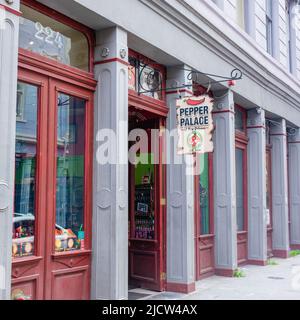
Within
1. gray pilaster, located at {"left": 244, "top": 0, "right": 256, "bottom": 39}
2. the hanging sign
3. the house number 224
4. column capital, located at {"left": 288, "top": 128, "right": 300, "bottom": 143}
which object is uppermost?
gray pilaster, located at {"left": 244, "top": 0, "right": 256, "bottom": 39}

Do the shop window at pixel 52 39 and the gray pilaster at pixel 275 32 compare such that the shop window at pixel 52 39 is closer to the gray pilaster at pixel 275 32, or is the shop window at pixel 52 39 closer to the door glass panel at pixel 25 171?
the door glass panel at pixel 25 171

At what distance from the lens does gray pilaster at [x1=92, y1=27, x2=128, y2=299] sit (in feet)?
22.4

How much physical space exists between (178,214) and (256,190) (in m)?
4.54

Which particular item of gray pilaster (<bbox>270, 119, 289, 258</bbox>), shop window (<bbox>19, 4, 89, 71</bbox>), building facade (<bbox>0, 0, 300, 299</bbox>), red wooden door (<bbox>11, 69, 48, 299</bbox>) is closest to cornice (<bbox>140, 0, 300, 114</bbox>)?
building facade (<bbox>0, 0, 300, 299</bbox>)

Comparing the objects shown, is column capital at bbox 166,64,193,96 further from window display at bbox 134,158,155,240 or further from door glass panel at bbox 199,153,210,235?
door glass panel at bbox 199,153,210,235

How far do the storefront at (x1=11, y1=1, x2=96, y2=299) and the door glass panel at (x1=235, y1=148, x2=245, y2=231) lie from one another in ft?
20.6

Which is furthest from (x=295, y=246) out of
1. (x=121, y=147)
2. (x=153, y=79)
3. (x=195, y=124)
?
(x=121, y=147)

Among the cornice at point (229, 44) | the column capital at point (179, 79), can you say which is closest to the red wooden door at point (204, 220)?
the column capital at point (179, 79)

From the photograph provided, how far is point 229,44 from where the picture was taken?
1073 cm

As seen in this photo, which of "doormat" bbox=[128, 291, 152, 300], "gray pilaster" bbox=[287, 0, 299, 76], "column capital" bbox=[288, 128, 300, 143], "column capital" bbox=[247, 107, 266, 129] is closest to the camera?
"doormat" bbox=[128, 291, 152, 300]

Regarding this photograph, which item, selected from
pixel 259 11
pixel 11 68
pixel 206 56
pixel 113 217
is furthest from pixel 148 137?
pixel 259 11
